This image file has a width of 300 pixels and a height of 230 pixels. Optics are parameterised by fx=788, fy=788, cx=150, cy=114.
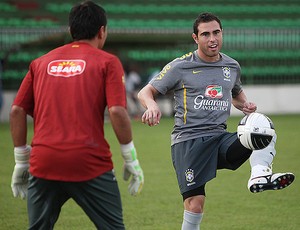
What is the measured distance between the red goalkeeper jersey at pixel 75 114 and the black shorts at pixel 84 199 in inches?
2.5

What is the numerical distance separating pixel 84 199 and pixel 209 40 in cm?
240

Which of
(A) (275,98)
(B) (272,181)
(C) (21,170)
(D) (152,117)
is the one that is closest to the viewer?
(C) (21,170)

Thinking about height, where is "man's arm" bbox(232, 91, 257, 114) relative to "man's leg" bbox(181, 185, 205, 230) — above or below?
above

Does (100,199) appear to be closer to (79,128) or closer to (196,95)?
(79,128)

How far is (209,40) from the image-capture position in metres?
7.08

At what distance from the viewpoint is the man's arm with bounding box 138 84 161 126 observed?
6.29 metres

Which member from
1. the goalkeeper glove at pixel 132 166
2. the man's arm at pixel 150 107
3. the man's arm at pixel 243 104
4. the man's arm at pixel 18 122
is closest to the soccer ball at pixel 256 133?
the man's arm at pixel 243 104

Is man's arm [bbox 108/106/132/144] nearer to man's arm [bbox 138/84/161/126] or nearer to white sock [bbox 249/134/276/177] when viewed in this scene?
man's arm [bbox 138/84/161/126]

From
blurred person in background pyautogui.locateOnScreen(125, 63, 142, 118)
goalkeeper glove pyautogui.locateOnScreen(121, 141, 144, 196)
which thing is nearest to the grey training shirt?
goalkeeper glove pyautogui.locateOnScreen(121, 141, 144, 196)

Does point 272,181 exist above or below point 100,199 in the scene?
below

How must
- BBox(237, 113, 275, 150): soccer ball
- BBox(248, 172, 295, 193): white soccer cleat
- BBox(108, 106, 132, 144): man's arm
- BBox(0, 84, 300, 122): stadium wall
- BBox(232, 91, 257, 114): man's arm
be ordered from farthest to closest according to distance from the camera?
BBox(0, 84, 300, 122): stadium wall < BBox(232, 91, 257, 114): man's arm < BBox(248, 172, 295, 193): white soccer cleat < BBox(237, 113, 275, 150): soccer ball < BBox(108, 106, 132, 144): man's arm

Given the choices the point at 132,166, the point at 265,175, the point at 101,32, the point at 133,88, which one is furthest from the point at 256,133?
the point at 133,88

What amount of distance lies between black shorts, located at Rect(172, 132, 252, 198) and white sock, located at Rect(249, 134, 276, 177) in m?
0.07

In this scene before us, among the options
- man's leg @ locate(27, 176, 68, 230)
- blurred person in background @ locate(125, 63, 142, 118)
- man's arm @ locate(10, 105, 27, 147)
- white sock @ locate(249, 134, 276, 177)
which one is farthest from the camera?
blurred person in background @ locate(125, 63, 142, 118)
